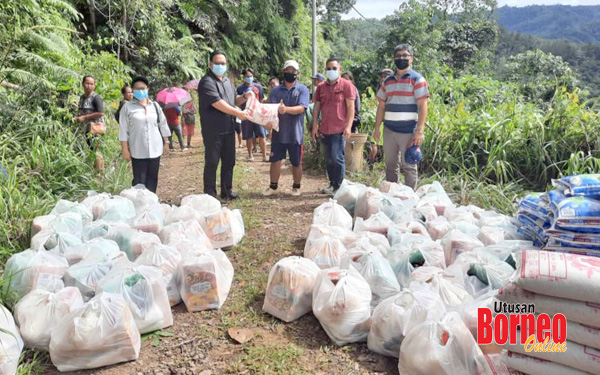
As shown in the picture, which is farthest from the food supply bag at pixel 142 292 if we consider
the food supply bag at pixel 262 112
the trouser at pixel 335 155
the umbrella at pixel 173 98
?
the umbrella at pixel 173 98

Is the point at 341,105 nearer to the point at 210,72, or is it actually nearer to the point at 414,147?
the point at 414,147

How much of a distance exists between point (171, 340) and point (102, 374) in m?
0.38

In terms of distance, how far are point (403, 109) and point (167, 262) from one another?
9.17ft

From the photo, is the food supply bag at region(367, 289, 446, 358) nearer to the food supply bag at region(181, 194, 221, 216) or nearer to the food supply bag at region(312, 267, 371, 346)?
the food supply bag at region(312, 267, 371, 346)

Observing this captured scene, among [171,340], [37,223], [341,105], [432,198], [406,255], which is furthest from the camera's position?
[341,105]

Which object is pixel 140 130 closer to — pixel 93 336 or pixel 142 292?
pixel 142 292

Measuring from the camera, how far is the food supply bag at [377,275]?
8.17 ft

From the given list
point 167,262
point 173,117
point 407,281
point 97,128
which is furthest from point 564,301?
point 173,117

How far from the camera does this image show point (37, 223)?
3.20 meters

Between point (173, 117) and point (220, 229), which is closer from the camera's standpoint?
point (220, 229)

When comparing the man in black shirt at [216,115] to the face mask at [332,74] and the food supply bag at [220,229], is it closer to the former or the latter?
the face mask at [332,74]

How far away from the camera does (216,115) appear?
176 inches

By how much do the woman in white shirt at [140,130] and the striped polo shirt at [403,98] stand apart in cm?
234

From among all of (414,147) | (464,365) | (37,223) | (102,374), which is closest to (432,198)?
(414,147)
